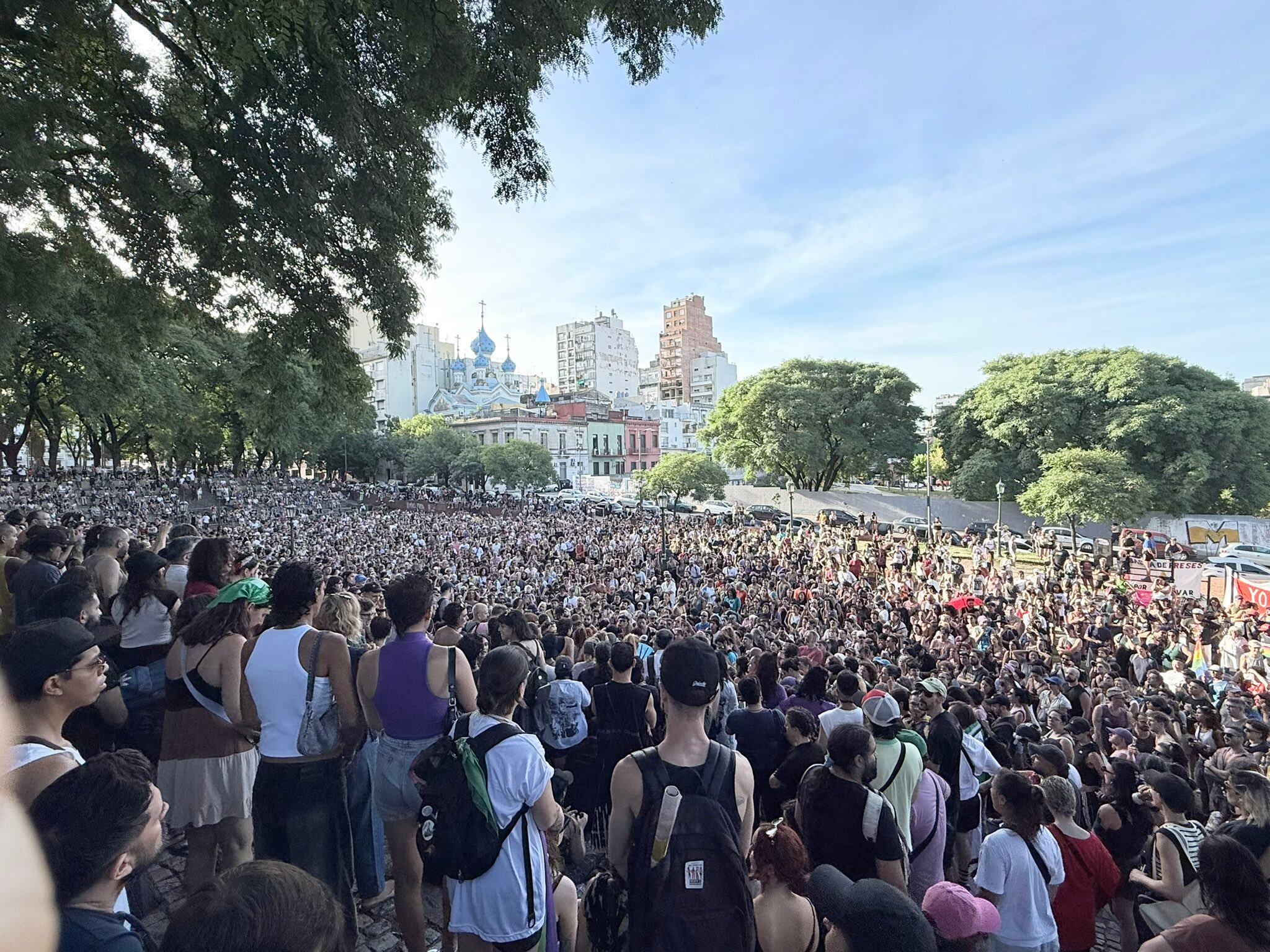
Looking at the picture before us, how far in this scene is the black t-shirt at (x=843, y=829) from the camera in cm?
240

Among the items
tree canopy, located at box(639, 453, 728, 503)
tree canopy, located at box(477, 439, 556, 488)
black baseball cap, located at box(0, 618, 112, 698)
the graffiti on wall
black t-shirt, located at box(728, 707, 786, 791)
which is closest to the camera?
black baseball cap, located at box(0, 618, 112, 698)

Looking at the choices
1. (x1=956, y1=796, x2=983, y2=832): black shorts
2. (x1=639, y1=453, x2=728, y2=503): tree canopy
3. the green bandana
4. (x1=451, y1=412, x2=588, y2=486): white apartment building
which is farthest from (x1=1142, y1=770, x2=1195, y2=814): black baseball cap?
(x1=451, y1=412, x2=588, y2=486): white apartment building

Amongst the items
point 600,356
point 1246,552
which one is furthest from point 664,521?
point 600,356

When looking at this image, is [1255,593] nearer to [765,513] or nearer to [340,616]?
[340,616]

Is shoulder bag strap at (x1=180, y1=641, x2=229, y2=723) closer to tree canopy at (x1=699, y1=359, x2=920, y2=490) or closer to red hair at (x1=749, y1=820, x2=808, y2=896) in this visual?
red hair at (x1=749, y1=820, x2=808, y2=896)

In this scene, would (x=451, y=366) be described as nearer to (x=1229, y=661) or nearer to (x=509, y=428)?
(x=509, y=428)

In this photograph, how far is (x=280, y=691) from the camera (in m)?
2.71

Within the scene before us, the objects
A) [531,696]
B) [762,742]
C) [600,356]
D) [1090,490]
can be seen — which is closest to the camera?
[762,742]

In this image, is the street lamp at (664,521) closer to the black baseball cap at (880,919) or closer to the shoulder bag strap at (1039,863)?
the shoulder bag strap at (1039,863)

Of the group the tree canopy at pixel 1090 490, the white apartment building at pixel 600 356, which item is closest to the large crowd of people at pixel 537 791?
the tree canopy at pixel 1090 490

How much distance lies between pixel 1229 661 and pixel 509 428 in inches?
2230

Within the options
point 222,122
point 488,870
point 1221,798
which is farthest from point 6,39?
point 1221,798

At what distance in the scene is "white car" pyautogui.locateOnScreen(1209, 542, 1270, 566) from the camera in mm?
20922

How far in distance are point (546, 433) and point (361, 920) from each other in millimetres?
60955
